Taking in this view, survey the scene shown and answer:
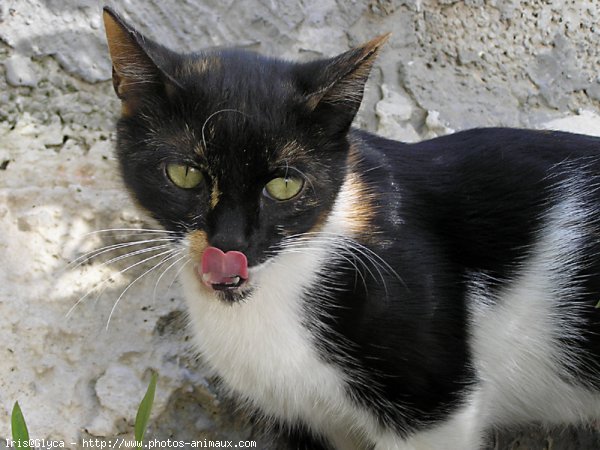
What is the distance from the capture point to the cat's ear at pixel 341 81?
5.68 ft

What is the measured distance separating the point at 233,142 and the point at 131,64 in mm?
314

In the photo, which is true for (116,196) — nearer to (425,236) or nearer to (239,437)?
(239,437)

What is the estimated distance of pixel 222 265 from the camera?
170cm

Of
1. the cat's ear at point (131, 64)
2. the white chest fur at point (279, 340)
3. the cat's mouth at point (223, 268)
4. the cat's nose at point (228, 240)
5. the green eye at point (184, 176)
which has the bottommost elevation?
the white chest fur at point (279, 340)

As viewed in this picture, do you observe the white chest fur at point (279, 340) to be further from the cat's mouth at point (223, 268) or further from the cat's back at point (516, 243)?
the cat's back at point (516, 243)

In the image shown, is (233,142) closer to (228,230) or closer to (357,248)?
(228,230)

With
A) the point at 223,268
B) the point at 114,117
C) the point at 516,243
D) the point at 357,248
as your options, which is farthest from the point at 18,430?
the point at 114,117

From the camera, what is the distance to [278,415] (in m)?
2.25

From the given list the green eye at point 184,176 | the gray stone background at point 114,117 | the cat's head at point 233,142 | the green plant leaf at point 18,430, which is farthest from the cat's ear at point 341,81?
the green plant leaf at point 18,430

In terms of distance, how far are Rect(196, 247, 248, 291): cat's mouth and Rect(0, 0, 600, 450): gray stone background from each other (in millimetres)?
652

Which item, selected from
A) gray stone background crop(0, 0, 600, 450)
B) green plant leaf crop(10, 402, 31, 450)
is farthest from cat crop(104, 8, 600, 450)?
green plant leaf crop(10, 402, 31, 450)

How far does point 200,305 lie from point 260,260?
0.40 metres

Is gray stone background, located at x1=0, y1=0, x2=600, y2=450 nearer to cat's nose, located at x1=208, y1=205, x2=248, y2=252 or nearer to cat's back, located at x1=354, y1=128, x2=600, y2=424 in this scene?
cat's back, located at x1=354, y1=128, x2=600, y2=424

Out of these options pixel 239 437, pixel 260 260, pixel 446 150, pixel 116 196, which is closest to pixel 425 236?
pixel 446 150
